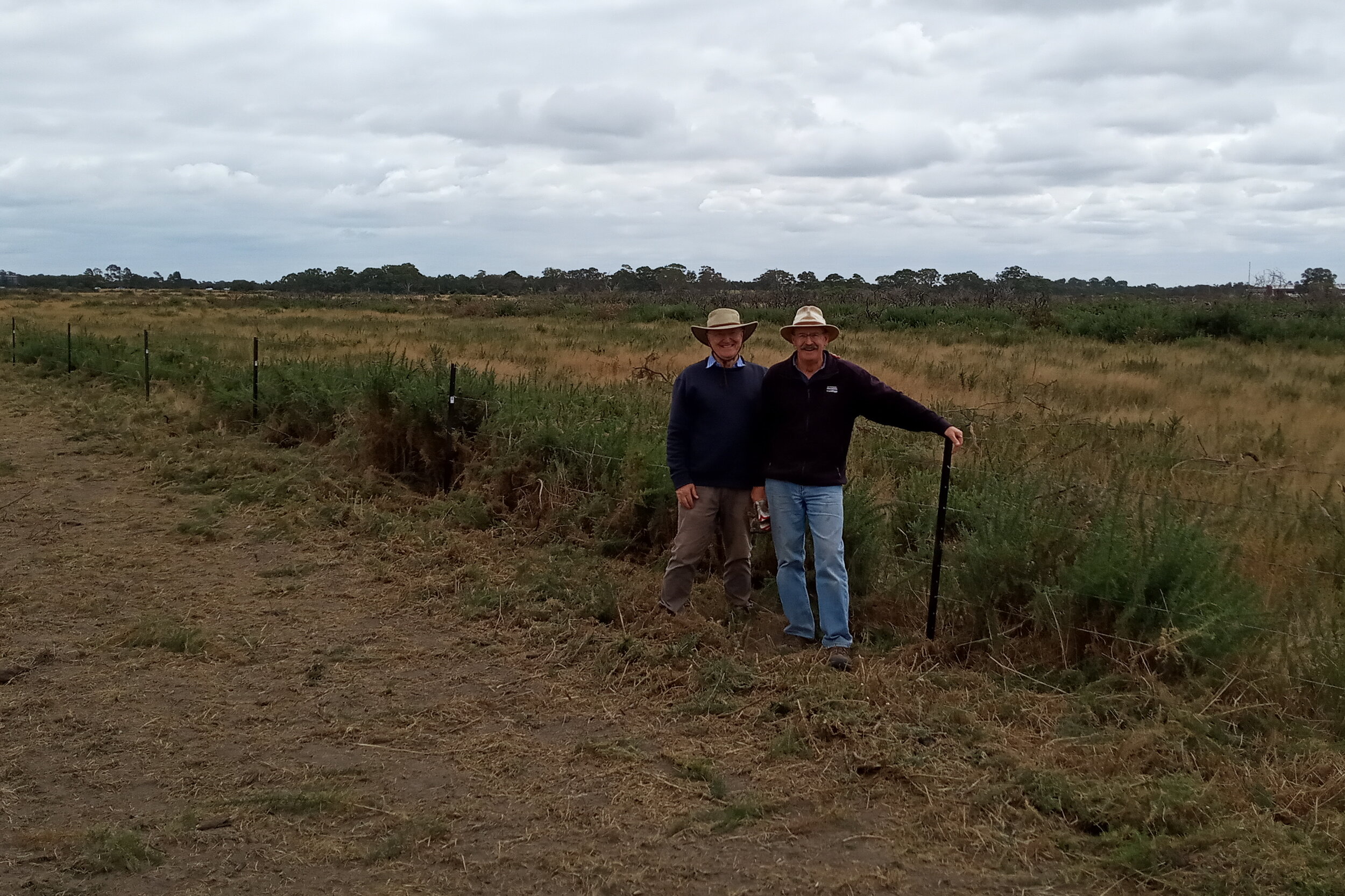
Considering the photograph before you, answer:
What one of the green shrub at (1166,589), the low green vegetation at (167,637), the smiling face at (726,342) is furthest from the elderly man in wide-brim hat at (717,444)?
the low green vegetation at (167,637)

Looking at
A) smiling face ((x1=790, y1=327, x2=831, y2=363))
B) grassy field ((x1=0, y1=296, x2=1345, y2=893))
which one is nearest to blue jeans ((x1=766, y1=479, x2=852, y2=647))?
grassy field ((x1=0, y1=296, x2=1345, y2=893))

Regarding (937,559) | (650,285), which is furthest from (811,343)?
(650,285)

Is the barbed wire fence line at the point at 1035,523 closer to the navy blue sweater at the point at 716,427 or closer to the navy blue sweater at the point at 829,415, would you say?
the navy blue sweater at the point at 829,415

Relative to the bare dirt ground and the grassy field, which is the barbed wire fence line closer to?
the grassy field

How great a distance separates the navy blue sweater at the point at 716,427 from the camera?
18.2 ft

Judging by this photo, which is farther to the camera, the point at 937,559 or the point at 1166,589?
the point at 937,559

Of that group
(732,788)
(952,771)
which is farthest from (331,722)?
(952,771)

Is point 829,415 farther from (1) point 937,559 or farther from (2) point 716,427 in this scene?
(1) point 937,559

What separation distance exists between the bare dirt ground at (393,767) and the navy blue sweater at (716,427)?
88 cm

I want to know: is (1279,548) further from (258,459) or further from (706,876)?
(258,459)

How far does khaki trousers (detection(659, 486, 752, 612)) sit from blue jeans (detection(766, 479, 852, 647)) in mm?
330

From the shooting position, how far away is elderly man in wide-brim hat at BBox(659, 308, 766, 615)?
18.2 feet

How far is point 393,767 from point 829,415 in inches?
102

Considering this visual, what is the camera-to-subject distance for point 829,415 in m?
5.22
